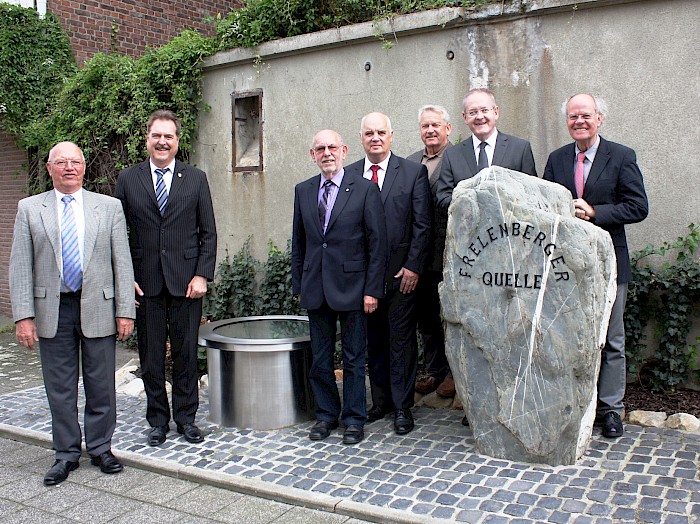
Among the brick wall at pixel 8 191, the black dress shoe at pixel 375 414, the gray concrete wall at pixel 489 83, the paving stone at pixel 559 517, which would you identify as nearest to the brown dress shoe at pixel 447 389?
the black dress shoe at pixel 375 414

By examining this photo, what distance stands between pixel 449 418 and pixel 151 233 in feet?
8.44

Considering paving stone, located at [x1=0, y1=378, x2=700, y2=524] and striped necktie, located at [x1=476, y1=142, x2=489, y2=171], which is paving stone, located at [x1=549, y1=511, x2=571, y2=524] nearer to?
paving stone, located at [x1=0, y1=378, x2=700, y2=524]

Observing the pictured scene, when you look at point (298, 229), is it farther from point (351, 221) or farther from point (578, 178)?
point (578, 178)

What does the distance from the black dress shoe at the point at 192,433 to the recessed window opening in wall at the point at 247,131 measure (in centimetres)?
355

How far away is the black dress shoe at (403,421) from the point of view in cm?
512

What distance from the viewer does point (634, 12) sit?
18.5 ft

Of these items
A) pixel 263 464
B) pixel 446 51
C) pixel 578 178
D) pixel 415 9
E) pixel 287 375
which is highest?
pixel 415 9

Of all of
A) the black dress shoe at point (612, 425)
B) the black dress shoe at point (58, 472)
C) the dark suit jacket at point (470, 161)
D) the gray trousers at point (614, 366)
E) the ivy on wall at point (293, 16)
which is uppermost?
the ivy on wall at point (293, 16)

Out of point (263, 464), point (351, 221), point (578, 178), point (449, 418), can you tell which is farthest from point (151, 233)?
point (578, 178)

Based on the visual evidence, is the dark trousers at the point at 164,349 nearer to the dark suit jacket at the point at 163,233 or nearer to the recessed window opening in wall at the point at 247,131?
the dark suit jacket at the point at 163,233

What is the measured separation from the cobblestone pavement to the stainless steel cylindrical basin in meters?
0.12

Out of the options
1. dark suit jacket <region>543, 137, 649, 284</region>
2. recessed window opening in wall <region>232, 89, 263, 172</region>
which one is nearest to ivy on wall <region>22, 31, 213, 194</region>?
recessed window opening in wall <region>232, 89, 263, 172</region>

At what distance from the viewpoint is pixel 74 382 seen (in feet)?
15.3

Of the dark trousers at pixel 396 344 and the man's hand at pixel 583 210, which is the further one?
the dark trousers at pixel 396 344
